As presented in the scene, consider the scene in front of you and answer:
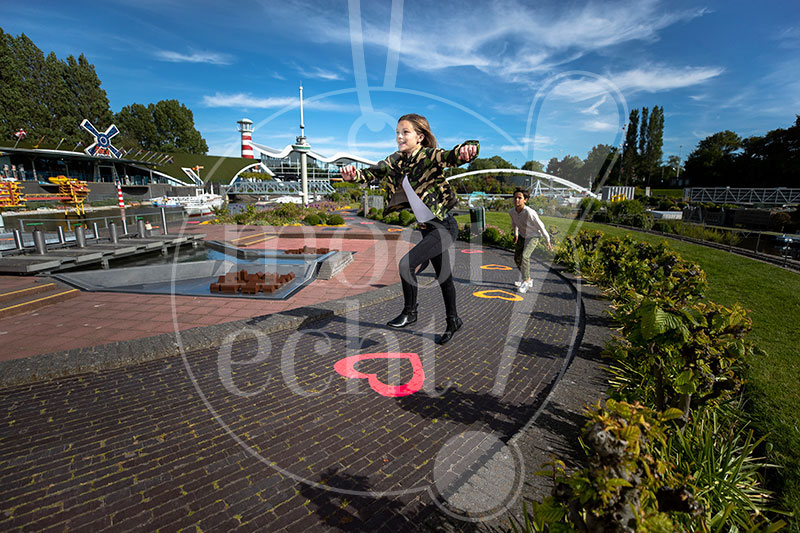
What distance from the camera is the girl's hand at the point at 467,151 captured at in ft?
12.1

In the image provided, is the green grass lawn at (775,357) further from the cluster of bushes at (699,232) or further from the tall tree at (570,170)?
the tall tree at (570,170)

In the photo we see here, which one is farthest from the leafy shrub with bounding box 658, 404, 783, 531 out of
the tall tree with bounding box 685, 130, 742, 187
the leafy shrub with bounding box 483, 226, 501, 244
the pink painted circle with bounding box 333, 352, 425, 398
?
the tall tree with bounding box 685, 130, 742, 187

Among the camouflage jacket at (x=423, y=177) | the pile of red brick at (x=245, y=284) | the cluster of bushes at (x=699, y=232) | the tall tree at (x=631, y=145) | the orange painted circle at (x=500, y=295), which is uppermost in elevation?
the tall tree at (x=631, y=145)

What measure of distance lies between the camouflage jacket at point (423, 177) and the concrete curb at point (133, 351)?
7.76 ft

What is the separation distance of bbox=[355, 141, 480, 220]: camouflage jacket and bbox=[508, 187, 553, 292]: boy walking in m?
3.44

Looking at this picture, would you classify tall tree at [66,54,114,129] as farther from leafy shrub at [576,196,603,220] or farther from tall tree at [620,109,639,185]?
tall tree at [620,109,639,185]

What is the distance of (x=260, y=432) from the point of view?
9.34 ft

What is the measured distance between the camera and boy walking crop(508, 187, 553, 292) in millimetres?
7164

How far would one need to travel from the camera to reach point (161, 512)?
209 cm

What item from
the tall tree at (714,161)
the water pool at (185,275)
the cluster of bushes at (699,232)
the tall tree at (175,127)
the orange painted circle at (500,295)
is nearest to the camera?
the orange painted circle at (500,295)

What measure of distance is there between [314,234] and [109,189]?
162ft

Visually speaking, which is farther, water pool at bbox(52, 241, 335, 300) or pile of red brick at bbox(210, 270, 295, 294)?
water pool at bbox(52, 241, 335, 300)

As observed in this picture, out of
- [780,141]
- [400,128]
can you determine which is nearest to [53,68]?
[400,128]

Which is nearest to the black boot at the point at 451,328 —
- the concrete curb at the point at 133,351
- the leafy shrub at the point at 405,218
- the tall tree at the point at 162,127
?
the concrete curb at the point at 133,351
